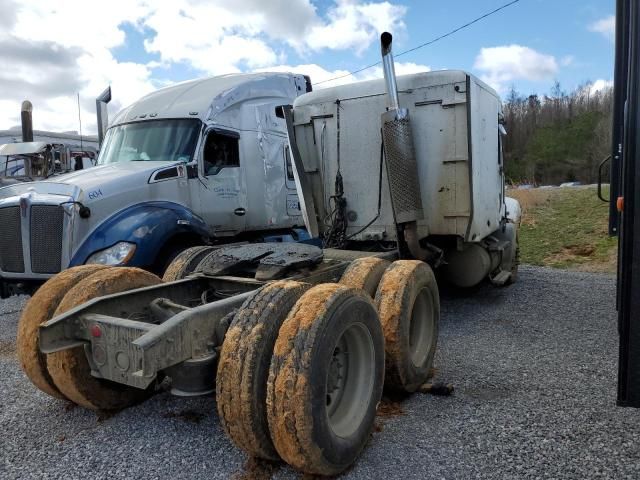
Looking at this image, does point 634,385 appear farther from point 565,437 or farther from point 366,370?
point 366,370

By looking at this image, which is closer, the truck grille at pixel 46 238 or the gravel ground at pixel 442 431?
the gravel ground at pixel 442 431

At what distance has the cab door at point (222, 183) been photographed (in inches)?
299

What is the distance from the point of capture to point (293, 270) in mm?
4273

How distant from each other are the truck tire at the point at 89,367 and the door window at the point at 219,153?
3.86m

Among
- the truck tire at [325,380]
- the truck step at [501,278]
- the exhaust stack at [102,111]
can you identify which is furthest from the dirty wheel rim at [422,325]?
the exhaust stack at [102,111]

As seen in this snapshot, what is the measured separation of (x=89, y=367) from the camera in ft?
11.7

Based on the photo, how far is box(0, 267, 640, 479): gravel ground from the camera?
3.14 m

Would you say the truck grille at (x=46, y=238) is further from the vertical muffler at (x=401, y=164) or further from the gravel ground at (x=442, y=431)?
the vertical muffler at (x=401, y=164)

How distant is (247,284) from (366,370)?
4.00ft

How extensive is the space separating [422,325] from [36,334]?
303 centimetres

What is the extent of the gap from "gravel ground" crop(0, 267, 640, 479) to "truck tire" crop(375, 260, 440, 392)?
26cm

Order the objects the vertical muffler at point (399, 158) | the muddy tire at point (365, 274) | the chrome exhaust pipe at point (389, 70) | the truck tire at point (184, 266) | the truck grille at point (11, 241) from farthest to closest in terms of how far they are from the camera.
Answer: the truck grille at point (11, 241), the vertical muffler at point (399, 158), the chrome exhaust pipe at point (389, 70), the truck tire at point (184, 266), the muddy tire at point (365, 274)

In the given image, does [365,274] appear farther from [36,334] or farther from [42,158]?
[42,158]

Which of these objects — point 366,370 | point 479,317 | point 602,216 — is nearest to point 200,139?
point 479,317
